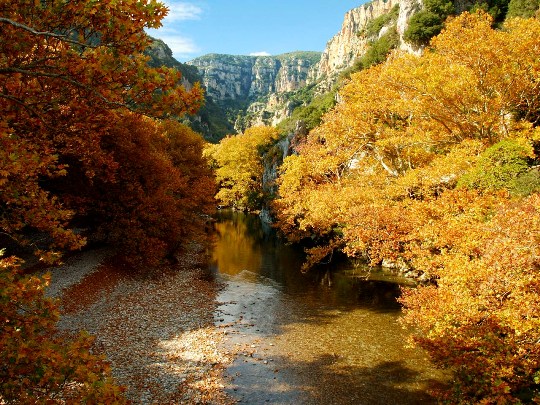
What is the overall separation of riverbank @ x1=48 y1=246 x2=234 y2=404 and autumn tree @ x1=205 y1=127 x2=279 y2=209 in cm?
3925

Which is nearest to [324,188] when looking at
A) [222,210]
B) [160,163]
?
[160,163]

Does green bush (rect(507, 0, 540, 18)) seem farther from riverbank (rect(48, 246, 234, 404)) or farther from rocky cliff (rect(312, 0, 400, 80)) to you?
rocky cliff (rect(312, 0, 400, 80))

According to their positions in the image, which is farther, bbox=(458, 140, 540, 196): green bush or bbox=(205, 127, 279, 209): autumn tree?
bbox=(205, 127, 279, 209): autumn tree

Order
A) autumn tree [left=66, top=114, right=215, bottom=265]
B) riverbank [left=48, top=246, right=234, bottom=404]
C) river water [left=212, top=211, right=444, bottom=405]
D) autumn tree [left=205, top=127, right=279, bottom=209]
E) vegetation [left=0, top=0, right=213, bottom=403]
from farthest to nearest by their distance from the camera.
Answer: autumn tree [left=205, top=127, right=279, bottom=209] < autumn tree [left=66, top=114, right=215, bottom=265] < river water [left=212, top=211, right=444, bottom=405] < riverbank [left=48, top=246, right=234, bottom=404] < vegetation [left=0, top=0, right=213, bottom=403]

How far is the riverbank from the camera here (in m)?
12.5

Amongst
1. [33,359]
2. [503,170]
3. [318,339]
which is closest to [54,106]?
[33,359]

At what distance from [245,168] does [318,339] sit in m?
51.9

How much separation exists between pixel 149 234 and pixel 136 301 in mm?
6651

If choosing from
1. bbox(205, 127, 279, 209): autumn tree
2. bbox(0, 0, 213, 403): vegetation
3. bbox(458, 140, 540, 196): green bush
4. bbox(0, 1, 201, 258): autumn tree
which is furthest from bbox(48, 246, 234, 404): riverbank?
bbox(205, 127, 279, 209): autumn tree

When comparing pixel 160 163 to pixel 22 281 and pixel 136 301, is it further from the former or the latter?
pixel 22 281

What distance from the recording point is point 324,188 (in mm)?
30859

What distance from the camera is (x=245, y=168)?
66312 mm

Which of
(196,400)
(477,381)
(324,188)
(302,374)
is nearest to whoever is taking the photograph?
(477,381)

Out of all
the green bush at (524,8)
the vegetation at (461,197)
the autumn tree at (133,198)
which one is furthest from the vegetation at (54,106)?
the green bush at (524,8)
